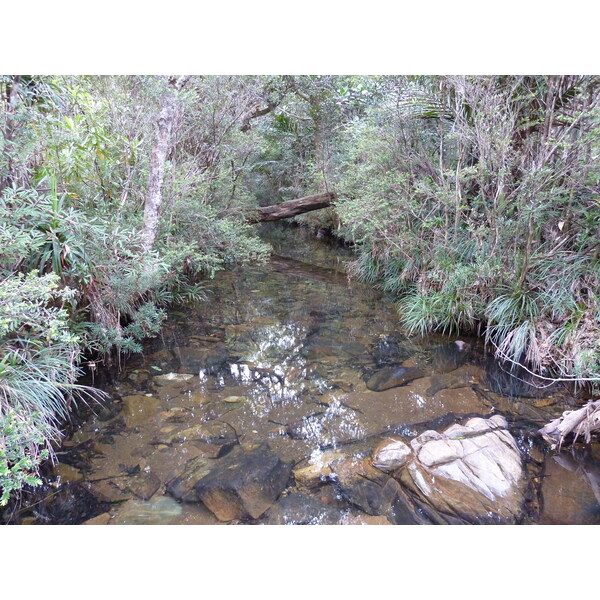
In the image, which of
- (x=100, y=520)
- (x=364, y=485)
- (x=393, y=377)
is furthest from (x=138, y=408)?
(x=393, y=377)

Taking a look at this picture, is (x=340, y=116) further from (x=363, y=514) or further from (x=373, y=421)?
(x=363, y=514)

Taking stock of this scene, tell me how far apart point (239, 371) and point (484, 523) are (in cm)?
303

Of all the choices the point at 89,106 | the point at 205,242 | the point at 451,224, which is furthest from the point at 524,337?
Answer: the point at 89,106

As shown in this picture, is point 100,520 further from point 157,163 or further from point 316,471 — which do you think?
point 157,163

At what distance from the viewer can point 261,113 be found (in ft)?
32.3

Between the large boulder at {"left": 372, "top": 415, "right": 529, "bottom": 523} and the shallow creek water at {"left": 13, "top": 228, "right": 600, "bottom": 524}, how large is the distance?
0.16 m

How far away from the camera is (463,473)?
9.74 ft

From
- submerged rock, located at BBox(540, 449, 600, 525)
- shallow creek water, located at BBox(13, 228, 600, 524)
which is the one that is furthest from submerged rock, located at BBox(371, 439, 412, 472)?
submerged rock, located at BBox(540, 449, 600, 525)

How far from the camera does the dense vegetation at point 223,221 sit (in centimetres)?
312

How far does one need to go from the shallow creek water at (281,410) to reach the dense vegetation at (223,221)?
0.39 metres

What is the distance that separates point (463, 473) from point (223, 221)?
18.2ft

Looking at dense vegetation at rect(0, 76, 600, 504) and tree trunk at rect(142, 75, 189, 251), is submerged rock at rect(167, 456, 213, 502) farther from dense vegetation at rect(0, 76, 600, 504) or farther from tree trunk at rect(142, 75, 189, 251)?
tree trunk at rect(142, 75, 189, 251)

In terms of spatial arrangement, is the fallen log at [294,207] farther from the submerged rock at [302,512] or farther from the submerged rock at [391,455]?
the submerged rock at [302,512]

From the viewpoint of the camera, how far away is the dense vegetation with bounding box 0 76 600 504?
123 inches
